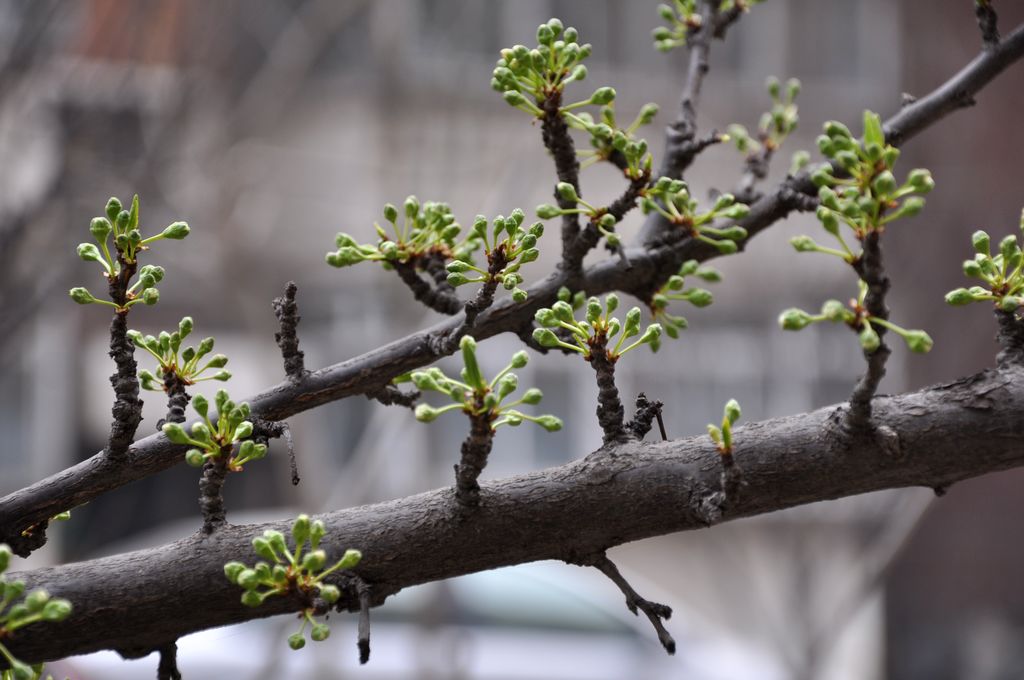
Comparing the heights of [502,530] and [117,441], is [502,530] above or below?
below

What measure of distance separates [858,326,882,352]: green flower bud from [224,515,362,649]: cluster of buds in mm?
393

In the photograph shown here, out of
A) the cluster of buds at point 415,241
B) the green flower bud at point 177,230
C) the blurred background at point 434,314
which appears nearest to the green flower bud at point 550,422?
the cluster of buds at point 415,241

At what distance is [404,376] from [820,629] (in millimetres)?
3517

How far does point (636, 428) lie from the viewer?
966mm

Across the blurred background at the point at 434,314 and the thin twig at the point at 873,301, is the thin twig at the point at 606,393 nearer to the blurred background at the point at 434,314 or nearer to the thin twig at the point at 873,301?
the thin twig at the point at 873,301

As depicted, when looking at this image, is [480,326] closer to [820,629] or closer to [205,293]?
[820,629]

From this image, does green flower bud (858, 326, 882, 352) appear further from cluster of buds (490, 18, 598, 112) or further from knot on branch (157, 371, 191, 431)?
knot on branch (157, 371, 191, 431)

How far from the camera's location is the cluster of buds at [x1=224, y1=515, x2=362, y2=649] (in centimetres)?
77

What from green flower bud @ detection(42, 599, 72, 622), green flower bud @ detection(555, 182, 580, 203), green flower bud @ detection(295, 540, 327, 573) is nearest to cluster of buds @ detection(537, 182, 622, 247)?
green flower bud @ detection(555, 182, 580, 203)

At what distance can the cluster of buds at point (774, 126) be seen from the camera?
4.19 ft

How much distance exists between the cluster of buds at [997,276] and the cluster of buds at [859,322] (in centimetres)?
9

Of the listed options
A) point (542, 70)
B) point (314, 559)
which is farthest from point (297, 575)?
point (542, 70)

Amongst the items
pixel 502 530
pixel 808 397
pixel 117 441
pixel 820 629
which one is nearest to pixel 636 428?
pixel 502 530

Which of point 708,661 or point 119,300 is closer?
point 119,300
